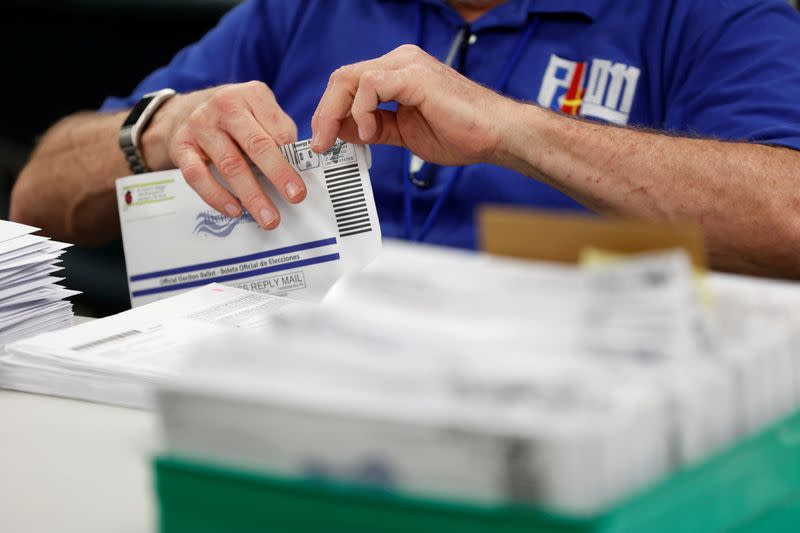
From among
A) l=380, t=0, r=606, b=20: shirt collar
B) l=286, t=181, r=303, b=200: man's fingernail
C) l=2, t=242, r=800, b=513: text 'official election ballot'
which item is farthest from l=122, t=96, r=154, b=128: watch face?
l=2, t=242, r=800, b=513: text 'official election ballot'

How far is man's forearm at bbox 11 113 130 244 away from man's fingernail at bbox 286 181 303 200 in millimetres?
460

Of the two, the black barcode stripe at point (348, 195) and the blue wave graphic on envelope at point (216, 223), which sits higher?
the black barcode stripe at point (348, 195)

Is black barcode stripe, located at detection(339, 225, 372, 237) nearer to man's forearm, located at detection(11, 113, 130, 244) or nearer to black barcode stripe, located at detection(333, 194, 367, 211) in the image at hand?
black barcode stripe, located at detection(333, 194, 367, 211)

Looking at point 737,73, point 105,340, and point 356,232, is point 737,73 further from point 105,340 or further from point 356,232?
point 105,340

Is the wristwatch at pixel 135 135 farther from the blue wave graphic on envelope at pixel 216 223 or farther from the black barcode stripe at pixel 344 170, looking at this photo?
the black barcode stripe at pixel 344 170

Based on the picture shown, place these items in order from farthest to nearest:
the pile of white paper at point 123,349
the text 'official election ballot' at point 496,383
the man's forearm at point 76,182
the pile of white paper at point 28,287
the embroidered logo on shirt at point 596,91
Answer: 1. the man's forearm at point 76,182
2. the embroidered logo on shirt at point 596,91
3. the pile of white paper at point 28,287
4. the pile of white paper at point 123,349
5. the text 'official election ballot' at point 496,383

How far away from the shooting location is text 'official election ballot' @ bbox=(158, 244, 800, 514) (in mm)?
451

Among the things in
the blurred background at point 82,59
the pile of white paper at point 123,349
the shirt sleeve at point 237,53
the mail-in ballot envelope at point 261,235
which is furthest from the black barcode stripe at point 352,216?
the blurred background at point 82,59

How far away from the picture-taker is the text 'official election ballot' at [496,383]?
451 millimetres

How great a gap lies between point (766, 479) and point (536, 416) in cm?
17

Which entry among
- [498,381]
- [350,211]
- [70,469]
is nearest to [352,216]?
[350,211]

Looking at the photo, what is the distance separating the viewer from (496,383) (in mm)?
463

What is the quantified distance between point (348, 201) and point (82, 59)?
1.66 metres

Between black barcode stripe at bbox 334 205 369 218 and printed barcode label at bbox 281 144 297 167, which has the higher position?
printed barcode label at bbox 281 144 297 167
